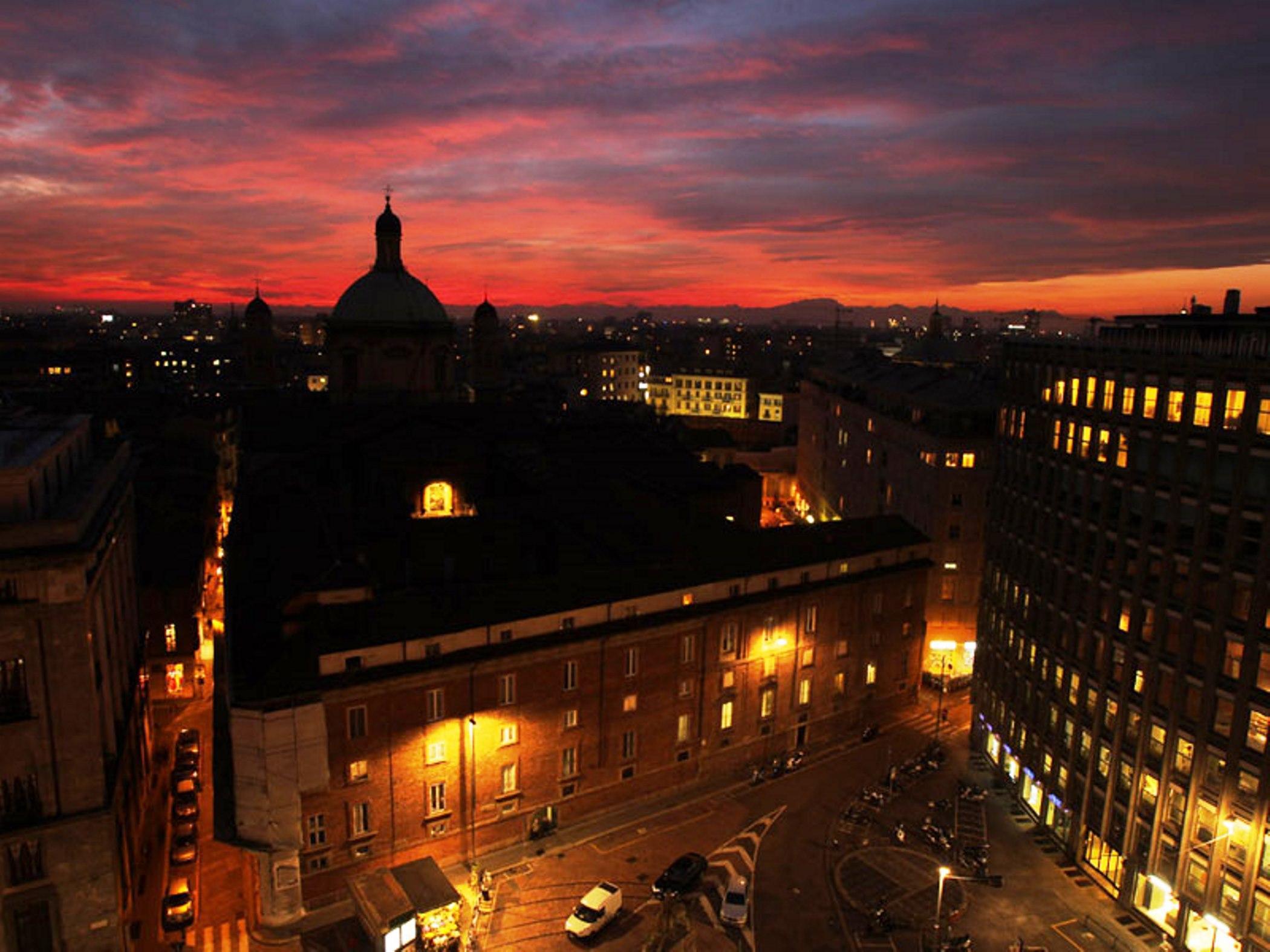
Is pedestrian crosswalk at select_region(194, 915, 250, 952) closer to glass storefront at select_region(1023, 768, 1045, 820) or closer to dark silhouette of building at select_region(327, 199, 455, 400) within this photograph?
glass storefront at select_region(1023, 768, 1045, 820)

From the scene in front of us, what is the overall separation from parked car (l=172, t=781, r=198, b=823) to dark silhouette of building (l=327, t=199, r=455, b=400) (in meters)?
46.4

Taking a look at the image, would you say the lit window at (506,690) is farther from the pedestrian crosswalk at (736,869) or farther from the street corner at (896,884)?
the street corner at (896,884)

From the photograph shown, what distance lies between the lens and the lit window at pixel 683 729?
5550 cm

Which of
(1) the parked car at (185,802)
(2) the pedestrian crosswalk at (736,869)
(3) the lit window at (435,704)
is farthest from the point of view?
(1) the parked car at (185,802)

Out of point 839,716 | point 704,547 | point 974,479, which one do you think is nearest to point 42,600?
point 704,547

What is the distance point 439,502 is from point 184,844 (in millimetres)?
32482

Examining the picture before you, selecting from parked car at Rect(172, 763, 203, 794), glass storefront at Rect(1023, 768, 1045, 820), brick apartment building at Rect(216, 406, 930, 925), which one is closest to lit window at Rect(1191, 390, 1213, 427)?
glass storefront at Rect(1023, 768, 1045, 820)

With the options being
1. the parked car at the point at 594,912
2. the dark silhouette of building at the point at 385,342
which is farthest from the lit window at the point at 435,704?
the dark silhouette of building at the point at 385,342

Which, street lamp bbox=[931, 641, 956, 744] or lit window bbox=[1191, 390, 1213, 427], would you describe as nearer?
lit window bbox=[1191, 390, 1213, 427]

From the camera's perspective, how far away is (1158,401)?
1761 inches

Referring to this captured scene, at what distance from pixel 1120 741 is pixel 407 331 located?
7337 cm

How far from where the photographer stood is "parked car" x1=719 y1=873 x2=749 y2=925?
43438mm

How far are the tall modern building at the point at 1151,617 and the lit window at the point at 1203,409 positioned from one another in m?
0.07

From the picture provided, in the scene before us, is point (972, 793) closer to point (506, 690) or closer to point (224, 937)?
point (506, 690)
